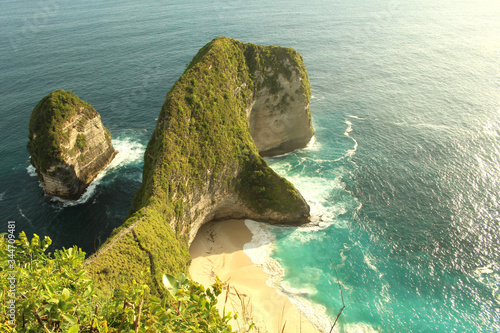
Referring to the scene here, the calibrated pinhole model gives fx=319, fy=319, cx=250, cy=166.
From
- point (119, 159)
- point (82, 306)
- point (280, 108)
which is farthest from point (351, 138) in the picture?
point (82, 306)

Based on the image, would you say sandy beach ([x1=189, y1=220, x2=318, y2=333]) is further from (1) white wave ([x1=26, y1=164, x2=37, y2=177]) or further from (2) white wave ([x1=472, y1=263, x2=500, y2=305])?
(1) white wave ([x1=26, y1=164, x2=37, y2=177])

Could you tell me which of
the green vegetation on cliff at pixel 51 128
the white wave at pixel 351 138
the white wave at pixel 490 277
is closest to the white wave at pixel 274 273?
the white wave at pixel 490 277

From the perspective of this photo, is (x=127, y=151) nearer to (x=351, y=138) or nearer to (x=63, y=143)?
(x=63, y=143)

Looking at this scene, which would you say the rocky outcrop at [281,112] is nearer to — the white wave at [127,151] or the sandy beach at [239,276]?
the sandy beach at [239,276]

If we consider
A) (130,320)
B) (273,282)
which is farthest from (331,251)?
(130,320)

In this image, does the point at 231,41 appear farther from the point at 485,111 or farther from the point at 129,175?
the point at 485,111

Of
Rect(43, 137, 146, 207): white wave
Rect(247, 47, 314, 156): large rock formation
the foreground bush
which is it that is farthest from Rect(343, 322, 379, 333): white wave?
Rect(43, 137, 146, 207): white wave

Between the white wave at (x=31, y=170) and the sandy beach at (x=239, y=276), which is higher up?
the white wave at (x=31, y=170)
